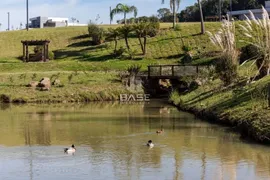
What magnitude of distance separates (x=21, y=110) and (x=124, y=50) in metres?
33.2

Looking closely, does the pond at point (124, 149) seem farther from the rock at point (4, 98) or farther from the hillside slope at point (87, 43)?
the hillside slope at point (87, 43)

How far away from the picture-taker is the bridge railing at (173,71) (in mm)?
51312

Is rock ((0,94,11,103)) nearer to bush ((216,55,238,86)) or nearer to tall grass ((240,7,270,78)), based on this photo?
bush ((216,55,238,86))

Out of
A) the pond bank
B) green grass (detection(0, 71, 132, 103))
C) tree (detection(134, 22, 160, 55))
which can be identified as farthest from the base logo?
tree (detection(134, 22, 160, 55))

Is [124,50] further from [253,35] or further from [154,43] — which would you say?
[253,35]

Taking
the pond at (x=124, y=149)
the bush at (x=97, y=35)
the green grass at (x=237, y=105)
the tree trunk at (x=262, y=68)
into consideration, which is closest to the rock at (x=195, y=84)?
the green grass at (x=237, y=105)

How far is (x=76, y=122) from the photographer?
34031mm

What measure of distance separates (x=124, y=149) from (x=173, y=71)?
96.8 feet

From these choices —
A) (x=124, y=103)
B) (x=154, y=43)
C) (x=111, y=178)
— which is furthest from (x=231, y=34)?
(x=154, y=43)

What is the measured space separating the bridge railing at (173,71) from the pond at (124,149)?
14213 mm

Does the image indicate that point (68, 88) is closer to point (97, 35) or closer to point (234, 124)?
point (234, 124)

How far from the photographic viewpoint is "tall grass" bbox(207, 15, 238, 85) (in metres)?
36.9

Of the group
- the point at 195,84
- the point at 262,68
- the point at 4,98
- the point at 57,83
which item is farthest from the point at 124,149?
the point at 57,83

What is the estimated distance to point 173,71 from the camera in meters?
52.3
